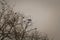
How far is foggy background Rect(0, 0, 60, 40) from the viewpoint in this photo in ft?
7.62

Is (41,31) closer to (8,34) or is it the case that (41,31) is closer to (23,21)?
(23,21)

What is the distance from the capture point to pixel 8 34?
7.07ft

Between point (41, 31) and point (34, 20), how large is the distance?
287 mm

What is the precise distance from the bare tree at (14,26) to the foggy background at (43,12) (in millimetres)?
121

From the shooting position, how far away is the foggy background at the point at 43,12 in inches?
91.4

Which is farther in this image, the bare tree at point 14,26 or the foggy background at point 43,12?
the foggy background at point 43,12

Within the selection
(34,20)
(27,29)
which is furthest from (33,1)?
(27,29)

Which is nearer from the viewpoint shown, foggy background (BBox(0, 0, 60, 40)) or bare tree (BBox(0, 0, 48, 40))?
bare tree (BBox(0, 0, 48, 40))

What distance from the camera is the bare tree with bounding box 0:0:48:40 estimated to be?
7.08ft

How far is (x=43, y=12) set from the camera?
2371 mm

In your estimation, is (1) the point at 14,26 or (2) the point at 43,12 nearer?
(1) the point at 14,26

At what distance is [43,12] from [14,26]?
0.72 m

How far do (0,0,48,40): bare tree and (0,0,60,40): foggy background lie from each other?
121mm

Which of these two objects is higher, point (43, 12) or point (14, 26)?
point (43, 12)
